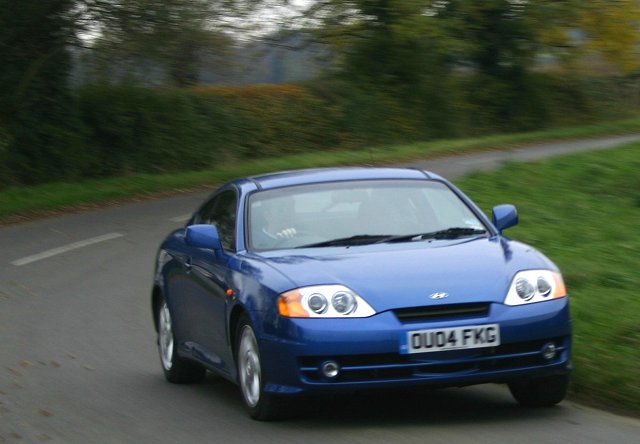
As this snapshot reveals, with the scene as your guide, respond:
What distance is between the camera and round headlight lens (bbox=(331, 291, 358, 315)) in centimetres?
744

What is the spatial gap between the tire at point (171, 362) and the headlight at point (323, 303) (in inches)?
86.0

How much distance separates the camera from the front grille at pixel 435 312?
741 cm

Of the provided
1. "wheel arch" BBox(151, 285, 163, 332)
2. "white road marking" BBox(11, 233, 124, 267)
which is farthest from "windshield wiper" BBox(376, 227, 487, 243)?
"white road marking" BBox(11, 233, 124, 267)

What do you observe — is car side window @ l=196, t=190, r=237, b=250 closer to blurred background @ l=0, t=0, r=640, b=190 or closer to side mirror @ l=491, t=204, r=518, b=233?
side mirror @ l=491, t=204, r=518, b=233

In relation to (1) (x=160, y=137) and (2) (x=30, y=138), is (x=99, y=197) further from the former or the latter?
(1) (x=160, y=137)

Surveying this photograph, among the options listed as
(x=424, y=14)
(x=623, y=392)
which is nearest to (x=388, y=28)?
(x=424, y=14)

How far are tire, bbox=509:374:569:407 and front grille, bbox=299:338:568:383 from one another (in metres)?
0.42

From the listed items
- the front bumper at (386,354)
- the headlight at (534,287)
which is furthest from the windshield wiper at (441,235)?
the front bumper at (386,354)

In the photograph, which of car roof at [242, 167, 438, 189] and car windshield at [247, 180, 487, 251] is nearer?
car windshield at [247, 180, 487, 251]

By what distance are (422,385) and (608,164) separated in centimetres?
1613

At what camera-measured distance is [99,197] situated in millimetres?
27453

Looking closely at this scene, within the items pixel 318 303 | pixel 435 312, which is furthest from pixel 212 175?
pixel 435 312

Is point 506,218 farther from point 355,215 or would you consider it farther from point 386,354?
point 386,354

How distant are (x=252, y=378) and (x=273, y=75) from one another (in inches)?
1213
